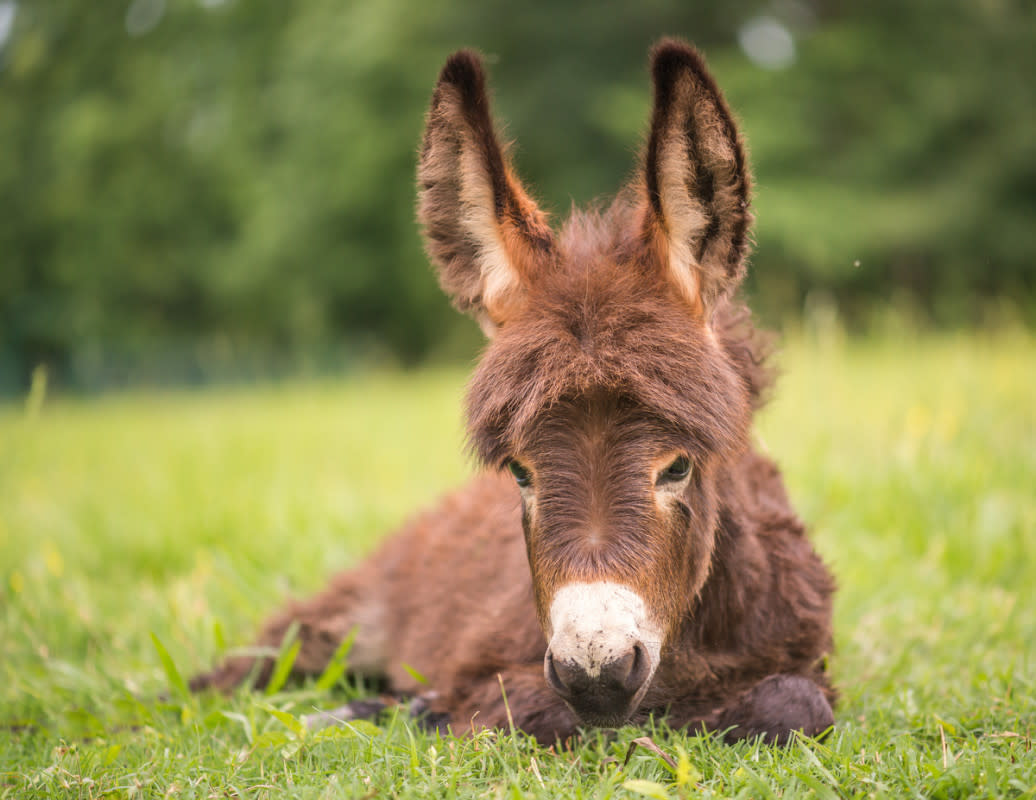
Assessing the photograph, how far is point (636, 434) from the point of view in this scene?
92.9 inches

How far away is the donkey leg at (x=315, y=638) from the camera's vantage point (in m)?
3.78

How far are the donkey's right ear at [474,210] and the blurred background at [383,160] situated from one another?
9883mm

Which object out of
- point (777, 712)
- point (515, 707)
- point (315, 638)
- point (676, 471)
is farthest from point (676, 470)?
point (315, 638)

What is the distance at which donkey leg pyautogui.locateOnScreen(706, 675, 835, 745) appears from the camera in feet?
8.30

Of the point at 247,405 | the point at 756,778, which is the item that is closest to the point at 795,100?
the point at 247,405

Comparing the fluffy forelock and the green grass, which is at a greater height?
the fluffy forelock

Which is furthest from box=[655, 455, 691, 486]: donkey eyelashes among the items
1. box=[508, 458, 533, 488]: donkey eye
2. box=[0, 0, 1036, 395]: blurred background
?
box=[0, 0, 1036, 395]: blurred background

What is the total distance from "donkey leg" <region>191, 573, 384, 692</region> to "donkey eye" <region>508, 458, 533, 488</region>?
1556 mm

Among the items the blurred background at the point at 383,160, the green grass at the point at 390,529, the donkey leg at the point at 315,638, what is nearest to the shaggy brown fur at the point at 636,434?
the green grass at the point at 390,529

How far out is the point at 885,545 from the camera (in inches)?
199

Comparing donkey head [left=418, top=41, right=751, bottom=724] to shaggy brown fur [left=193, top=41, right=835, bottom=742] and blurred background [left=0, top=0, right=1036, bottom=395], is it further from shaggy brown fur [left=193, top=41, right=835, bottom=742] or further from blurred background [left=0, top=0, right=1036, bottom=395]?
blurred background [left=0, top=0, right=1036, bottom=395]

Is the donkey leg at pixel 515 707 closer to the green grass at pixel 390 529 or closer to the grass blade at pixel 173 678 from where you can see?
the green grass at pixel 390 529

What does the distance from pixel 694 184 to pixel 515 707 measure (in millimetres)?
1729

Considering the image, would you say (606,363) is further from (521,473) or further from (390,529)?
(390,529)
